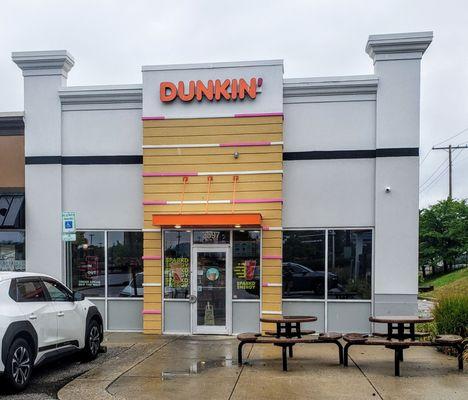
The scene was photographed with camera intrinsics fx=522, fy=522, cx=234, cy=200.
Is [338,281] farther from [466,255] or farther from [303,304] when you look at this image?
[466,255]

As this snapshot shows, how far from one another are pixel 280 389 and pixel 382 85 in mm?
7798

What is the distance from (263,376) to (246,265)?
167 inches

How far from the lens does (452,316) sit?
34.8 feet

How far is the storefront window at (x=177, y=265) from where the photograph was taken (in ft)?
41.3

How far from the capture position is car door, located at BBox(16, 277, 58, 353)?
311 inches

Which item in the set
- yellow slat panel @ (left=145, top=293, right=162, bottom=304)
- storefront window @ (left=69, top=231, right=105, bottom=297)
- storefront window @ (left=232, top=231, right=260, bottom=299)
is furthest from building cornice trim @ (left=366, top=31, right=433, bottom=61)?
storefront window @ (left=69, top=231, right=105, bottom=297)

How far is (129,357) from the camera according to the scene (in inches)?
392

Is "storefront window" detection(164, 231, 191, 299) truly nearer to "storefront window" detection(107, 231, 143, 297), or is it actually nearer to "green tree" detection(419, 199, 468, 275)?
"storefront window" detection(107, 231, 143, 297)

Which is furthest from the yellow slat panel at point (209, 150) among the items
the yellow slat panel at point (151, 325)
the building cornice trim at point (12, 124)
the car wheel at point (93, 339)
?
the car wheel at point (93, 339)

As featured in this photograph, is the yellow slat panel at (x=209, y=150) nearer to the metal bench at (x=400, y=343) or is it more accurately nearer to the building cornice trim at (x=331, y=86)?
the building cornice trim at (x=331, y=86)

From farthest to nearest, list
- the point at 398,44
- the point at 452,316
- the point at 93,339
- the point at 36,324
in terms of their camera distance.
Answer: the point at 398,44
the point at 452,316
the point at 93,339
the point at 36,324

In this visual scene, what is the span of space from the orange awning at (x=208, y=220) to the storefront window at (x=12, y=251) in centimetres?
411

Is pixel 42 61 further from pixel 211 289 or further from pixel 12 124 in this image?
pixel 211 289

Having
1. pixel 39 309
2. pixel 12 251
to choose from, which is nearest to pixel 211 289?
pixel 39 309
